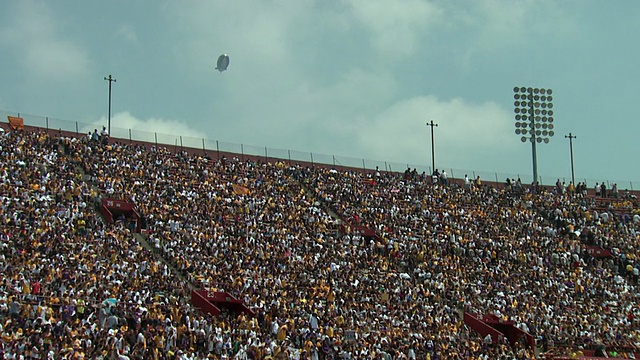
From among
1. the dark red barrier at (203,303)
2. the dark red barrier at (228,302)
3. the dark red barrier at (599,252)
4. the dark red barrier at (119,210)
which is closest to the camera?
the dark red barrier at (203,303)

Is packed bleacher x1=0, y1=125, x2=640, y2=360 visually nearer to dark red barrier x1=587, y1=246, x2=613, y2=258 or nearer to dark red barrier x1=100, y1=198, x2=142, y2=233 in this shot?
dark red barrier x1=587, y1=246, x2=613, y2=258

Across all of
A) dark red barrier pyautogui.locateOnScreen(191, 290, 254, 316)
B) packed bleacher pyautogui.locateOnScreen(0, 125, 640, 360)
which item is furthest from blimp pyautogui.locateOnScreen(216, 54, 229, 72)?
dark red barrier pyautogui.locateOnScreen(191, 290, 254, 316)

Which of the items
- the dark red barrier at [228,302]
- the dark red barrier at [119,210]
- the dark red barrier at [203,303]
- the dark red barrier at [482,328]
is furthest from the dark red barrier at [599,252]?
the dark red barrier at [119,210]

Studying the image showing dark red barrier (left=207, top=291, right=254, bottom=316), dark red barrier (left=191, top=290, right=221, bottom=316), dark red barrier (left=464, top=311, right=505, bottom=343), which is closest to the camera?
dark red barrier (left=191, top=290, right=221, bottom=316)

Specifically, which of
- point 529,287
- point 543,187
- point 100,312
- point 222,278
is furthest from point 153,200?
point 543,187

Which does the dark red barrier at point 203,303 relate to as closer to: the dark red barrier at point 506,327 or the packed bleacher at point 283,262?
the packed bleacher at point 283,262

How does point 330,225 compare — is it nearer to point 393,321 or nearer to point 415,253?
point 415,253

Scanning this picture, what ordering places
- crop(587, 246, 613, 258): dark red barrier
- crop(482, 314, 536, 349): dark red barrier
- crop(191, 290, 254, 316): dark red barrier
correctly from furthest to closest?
crop(587, 246, 613, 258): dark red barrier → crop(482, 314, 536, 349): dark red barrier → crop(191, 290, 254, 316): dark red barrier

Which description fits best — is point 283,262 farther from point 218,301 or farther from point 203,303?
point 203,303
